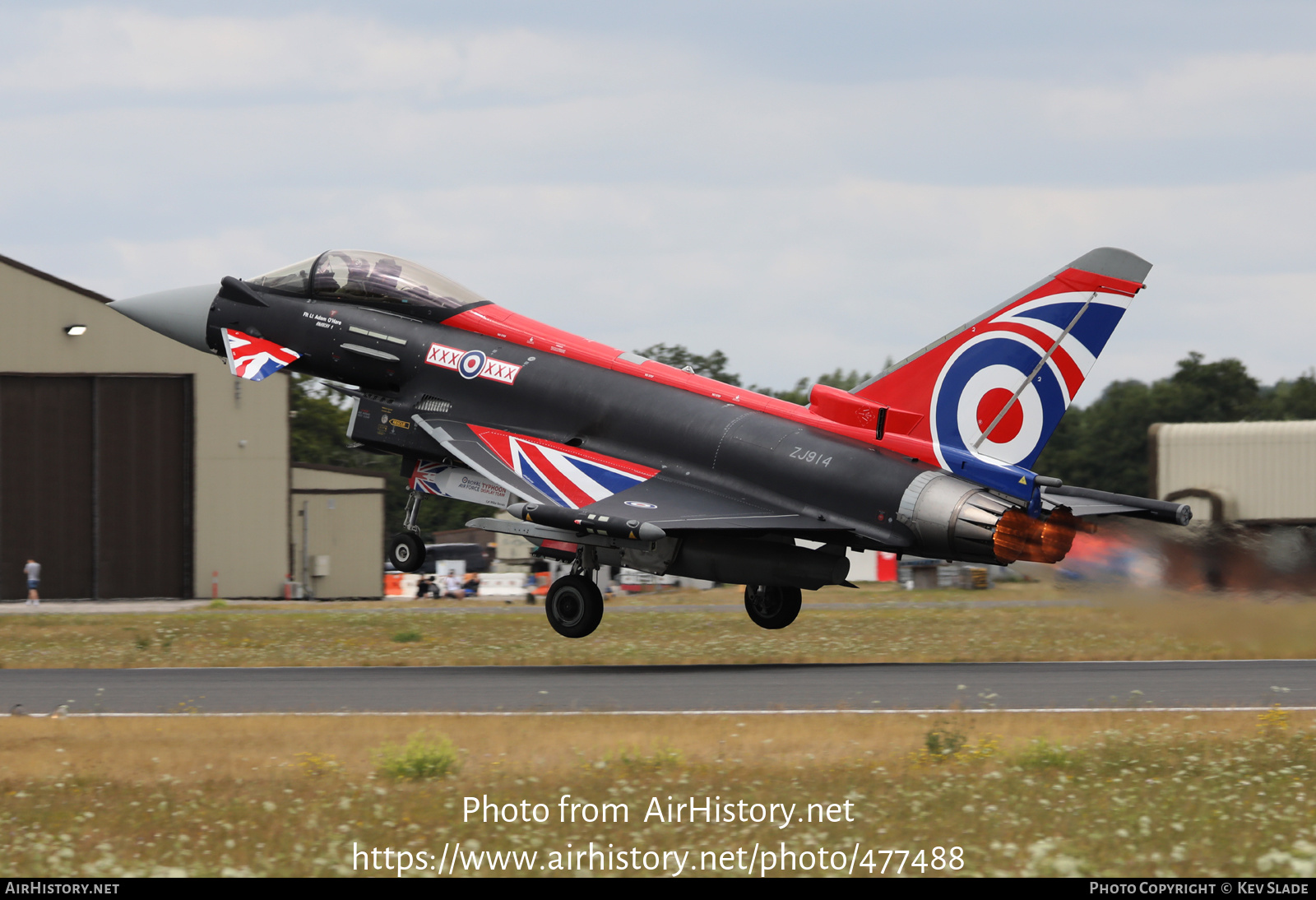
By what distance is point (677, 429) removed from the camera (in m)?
21.3

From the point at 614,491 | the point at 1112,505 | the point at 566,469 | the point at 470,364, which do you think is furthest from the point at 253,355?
the point at 1112,505

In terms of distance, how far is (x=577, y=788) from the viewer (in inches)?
465

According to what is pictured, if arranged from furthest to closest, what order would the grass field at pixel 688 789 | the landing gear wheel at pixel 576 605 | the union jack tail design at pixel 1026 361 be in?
the landing gear wheel at pixel 576 605
the union jack tail design at pixel 1026 361
the grass field at pixel 688 789

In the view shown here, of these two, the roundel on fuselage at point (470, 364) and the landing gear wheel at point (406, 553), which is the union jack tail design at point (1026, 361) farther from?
the landing gear wheel at point (406, 553)

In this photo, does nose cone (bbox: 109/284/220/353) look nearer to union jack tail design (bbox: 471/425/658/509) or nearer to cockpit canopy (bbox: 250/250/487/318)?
cockpit canopy (bbox: 250/250/487/318)

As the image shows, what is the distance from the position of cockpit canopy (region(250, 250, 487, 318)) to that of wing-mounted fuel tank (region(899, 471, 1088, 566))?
28.4ft

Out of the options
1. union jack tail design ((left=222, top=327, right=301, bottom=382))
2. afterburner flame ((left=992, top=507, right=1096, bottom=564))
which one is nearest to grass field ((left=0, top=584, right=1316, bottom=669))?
afterburner flame ((left=992, top=507, right=1096, bottom=564))

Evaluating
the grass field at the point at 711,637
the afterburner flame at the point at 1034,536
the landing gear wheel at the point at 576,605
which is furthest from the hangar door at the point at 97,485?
the afterburner flame at the point at 1034,536

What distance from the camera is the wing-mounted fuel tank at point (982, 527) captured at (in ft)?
59.8

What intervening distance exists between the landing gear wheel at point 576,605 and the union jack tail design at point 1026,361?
5.90 m

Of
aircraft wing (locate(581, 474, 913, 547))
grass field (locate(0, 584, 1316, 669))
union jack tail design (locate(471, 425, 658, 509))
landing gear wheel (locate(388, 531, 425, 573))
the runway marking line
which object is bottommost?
grass field (locate(0, 584, 1316, 669))

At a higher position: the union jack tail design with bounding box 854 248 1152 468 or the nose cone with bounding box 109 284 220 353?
the nose cone with bounding box 109 284 220 353

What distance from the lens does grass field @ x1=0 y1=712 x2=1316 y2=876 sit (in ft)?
32.2
